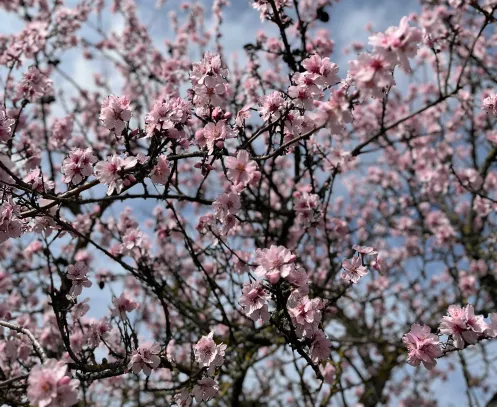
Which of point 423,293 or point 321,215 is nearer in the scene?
point 321,215

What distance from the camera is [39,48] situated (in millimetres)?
4836

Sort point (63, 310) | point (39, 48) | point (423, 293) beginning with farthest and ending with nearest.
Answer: point (423, 293) < point (39, 48) < point (63, 310)

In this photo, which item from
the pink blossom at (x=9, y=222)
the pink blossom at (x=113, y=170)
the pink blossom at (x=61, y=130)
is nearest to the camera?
the pink blossom at (x=113, y=170)

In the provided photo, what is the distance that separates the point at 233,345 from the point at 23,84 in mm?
2810

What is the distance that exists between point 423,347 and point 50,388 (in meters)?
1.84

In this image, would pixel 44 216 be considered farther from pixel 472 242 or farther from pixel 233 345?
pixel 472 242

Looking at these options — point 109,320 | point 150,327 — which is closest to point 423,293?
point 150,327

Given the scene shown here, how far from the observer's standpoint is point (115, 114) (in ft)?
8.01

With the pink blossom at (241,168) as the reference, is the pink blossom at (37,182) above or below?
above

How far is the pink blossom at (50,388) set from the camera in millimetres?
1682

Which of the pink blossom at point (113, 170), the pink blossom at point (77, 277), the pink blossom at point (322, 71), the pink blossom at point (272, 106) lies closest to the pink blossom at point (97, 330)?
the pink blossom at point (77, 277)

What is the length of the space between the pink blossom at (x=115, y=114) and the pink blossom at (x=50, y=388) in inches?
50.8

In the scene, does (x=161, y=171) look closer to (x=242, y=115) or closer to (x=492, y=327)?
(x=242, y=115)

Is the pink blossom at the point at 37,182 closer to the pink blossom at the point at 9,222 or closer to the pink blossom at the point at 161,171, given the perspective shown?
the pink blossom at the point at 9,222
